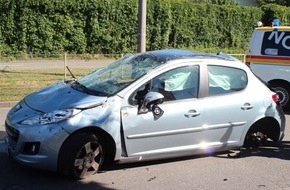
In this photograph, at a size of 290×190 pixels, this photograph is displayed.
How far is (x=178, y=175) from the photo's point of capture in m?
5.67

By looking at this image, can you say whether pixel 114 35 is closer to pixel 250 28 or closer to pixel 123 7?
pixel 123 7

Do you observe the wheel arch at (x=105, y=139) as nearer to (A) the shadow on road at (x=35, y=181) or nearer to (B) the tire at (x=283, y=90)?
(A) the shadow on road at (x=35, y=181)

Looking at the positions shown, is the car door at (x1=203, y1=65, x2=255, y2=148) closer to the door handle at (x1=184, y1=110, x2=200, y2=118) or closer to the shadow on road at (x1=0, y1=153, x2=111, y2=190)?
the door handle at (x1=184, y1=110, x2=200, y2=118)

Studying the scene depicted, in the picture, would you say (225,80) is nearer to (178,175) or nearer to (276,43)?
(178,175)

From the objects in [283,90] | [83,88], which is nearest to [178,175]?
[83,88]

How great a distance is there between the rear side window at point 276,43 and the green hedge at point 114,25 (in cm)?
1476

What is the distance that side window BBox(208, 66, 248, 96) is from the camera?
6209mm

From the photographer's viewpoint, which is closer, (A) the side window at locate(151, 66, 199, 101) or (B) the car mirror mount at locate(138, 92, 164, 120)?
(B) the car mirror mount at locate(138, 92, 164, 120)

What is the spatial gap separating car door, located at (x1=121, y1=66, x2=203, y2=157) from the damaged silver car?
0.01 m

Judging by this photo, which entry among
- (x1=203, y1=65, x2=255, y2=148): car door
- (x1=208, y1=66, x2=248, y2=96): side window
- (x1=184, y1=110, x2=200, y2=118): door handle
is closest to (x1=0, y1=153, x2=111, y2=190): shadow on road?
(x1=184, y1=110, x2=200, y2=118): door handle

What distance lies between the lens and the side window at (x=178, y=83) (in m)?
5.86

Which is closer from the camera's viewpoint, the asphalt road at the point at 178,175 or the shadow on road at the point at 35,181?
the shadow on road at the point at 35,181

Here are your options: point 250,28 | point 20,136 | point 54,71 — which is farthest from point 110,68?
point 250,28

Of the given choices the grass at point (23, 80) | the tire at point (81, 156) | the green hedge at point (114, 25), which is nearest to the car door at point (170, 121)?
the tire at point (81, 156)
